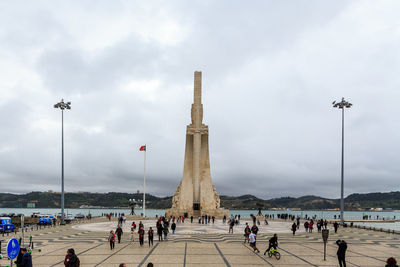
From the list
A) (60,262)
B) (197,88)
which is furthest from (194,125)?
(60,262)

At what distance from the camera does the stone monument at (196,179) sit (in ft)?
173

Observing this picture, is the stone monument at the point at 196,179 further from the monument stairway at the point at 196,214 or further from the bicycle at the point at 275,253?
the bicycle at the point at 275,253

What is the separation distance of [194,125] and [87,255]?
136 feet

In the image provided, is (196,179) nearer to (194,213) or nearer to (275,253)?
(194,213)

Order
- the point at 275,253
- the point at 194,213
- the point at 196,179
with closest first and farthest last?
the point at 275,253 → the point at 194,213 → the point at 196,179

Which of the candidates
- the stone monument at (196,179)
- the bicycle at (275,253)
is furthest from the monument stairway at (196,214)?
the bicycle at (275,253)

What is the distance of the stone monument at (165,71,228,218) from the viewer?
52812 mm

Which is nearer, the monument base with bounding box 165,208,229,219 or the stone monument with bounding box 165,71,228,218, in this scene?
the monument base with bounding box 165,208,229,219

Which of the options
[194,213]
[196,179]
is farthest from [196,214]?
[196,179]

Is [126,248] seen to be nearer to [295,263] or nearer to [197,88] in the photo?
[295,263]

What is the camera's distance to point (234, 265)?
13.5 meters

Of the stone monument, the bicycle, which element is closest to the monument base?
the stone monument

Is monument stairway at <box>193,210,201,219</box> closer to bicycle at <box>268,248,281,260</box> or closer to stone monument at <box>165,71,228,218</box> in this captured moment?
stone monument at <box>165,71,228,218</box>

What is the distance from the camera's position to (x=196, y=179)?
54.6 m
